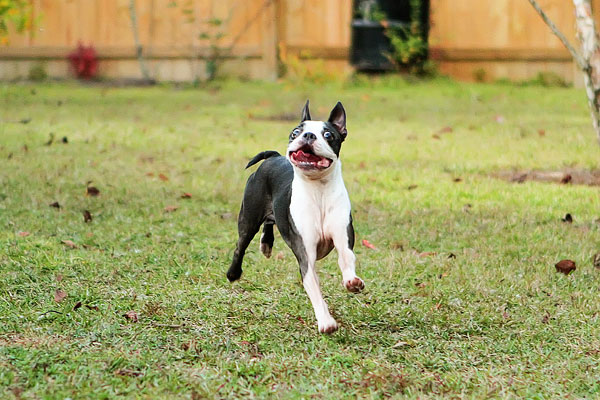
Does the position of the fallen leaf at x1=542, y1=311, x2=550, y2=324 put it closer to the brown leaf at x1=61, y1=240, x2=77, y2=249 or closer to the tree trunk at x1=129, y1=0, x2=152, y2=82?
the brown leaf at x1=61, y1=240, x2=77, y2=249

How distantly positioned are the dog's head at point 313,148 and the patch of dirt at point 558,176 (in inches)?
159

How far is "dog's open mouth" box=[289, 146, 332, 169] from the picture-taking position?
3508 mm

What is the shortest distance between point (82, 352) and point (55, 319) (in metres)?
0.48

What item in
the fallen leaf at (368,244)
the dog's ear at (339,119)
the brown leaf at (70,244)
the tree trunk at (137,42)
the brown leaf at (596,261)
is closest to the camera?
the dog's ear at (339,119)

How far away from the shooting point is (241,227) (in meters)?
4.20

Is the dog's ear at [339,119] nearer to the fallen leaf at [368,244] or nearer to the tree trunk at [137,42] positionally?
the fallen leaf at [368,244]

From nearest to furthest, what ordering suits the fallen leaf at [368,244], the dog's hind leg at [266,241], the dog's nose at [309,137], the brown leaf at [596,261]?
the dog's nose at [309,137] → the dog's hind leg at [266,241] → the brown leaf at [596,261] → the fallen leaf at [368,244]

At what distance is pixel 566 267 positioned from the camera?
15.8 ft

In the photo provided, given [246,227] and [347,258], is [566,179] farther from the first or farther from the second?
[347,258]

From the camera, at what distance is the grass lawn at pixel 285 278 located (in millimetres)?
3332

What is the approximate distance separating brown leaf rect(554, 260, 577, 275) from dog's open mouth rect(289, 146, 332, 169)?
1844mm

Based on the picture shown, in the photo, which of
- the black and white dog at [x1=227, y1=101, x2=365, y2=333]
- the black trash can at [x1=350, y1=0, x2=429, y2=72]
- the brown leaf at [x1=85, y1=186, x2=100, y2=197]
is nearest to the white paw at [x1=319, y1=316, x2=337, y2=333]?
the black and white dog at [x1=227, y1=101, x2=365, y2=333]

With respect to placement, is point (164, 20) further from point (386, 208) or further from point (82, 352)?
point (82, 352)

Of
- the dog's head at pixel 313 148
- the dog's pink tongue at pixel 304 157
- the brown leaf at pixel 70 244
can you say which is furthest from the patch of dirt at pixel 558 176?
the dog's pink tongue at pixel 304 157
